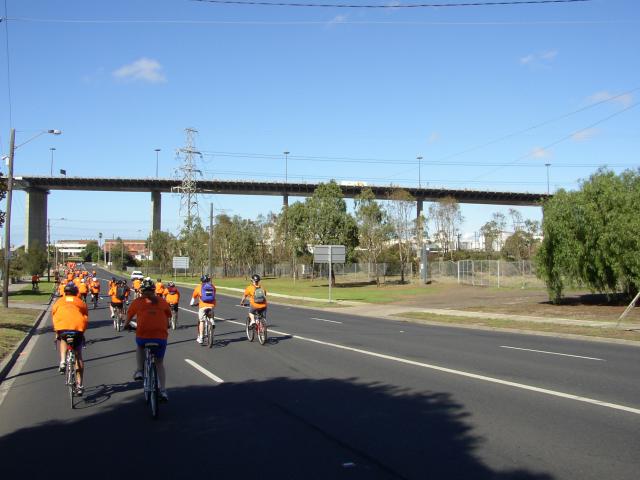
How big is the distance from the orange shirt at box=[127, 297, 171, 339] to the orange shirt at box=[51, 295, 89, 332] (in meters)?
1.10

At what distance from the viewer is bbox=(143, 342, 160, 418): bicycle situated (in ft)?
25.6

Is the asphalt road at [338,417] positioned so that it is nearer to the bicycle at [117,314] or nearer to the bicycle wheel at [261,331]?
the bicycle wheel at [261,331]

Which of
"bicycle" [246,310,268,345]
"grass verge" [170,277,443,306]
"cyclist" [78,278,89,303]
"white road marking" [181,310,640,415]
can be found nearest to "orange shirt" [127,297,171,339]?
"cyclist" [78,278,89,303]

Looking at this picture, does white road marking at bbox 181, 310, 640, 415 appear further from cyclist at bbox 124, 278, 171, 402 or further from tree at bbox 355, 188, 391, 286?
tree at bbox 355, 188, 391, 286

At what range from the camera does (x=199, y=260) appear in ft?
268

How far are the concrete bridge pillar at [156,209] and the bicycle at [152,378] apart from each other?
98080 millimetres

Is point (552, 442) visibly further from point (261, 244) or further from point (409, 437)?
point (261, 244)

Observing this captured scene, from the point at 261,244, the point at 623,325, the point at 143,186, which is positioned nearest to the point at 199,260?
the point at 261,244

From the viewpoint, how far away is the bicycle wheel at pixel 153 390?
778 centimetres

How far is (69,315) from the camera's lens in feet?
29.9

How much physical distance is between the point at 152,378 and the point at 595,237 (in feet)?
77.8

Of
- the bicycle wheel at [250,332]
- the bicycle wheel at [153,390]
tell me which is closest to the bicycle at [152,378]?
the bicycle wheel at [153,390]

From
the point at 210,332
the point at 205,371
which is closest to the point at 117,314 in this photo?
the point at 210,332

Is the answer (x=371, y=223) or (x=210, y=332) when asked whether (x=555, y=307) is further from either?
(x=371, y=223)
